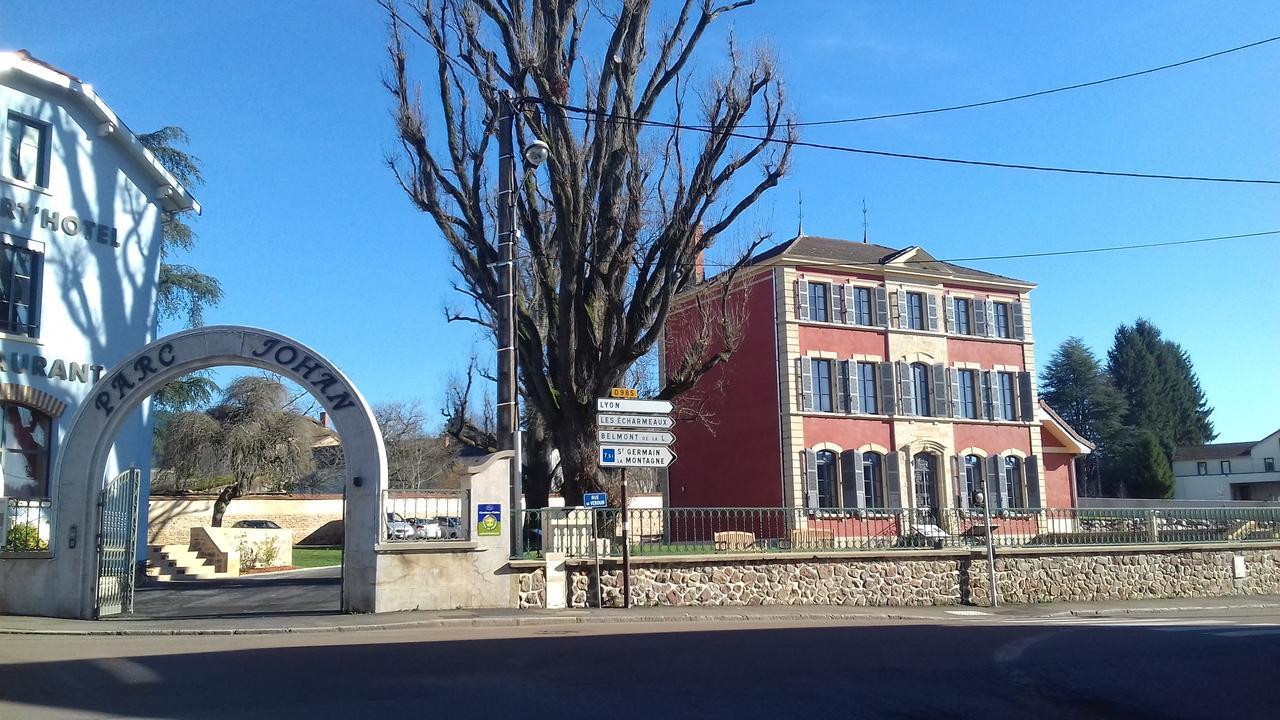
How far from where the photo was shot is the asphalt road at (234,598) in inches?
651

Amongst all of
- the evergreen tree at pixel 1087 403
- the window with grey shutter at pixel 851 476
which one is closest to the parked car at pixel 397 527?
the window with grey shutter at pixel 851 476

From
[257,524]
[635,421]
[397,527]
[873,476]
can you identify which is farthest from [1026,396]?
[257,524]

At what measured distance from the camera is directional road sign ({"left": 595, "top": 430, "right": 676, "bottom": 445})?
55.9 ft

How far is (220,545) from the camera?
2864cm

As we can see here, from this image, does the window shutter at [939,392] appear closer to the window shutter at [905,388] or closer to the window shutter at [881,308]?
the window shutter at [905,388]

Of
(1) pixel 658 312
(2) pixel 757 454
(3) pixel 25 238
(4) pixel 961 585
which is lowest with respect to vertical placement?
(4) pixel 961 585

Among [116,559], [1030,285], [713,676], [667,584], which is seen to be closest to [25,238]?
[116,559]

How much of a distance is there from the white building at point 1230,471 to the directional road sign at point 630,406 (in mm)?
69263

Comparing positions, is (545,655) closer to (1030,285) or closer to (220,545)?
(220,545)

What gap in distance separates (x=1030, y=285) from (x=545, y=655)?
103ft

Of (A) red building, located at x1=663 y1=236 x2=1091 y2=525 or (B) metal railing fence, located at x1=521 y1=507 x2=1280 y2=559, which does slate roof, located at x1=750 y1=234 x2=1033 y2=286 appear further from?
(B) metal railing fence, located at x1=521 y1=507 x2=1280 y2=559

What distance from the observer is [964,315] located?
1441 inches

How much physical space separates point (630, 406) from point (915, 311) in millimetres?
21046

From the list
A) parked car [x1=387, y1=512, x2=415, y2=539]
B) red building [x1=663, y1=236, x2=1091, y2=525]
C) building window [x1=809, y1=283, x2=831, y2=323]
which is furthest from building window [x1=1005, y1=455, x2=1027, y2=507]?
parked car [x1=387, y1=512, x2=415, y2=539]
